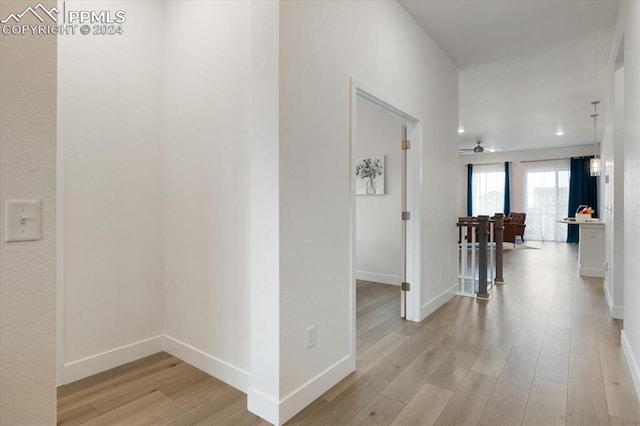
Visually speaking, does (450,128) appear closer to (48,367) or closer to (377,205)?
(377,205)

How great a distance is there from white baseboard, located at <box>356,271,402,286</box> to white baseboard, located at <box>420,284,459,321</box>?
2.87 feet

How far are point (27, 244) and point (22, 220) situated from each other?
7 cm

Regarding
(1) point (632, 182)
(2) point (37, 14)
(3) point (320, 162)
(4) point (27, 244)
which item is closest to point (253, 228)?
(3) point (320, 162)

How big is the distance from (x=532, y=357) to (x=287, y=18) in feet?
9.41

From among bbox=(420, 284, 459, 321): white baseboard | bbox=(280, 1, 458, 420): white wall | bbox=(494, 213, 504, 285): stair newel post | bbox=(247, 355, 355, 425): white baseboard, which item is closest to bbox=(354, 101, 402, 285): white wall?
bbox=(420, 284, 459, 321): white baseboard

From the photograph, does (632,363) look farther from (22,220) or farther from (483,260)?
(22,220)

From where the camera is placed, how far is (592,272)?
214 inches

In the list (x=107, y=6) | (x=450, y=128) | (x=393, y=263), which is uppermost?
(x=107, y=6)

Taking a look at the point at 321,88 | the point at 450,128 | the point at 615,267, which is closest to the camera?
the point at 321,88

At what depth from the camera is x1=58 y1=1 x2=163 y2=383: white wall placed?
7.38 feet

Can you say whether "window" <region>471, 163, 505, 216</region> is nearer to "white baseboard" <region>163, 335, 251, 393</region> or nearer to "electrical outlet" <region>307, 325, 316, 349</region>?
"electrical outlet" <region>307, 325, 316, 349</region>

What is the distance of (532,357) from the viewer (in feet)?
8.41

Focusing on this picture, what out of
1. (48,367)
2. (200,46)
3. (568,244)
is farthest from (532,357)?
(568,244)

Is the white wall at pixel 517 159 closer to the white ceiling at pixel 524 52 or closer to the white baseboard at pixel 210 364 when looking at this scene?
the white ceiling at pixel 524 52
